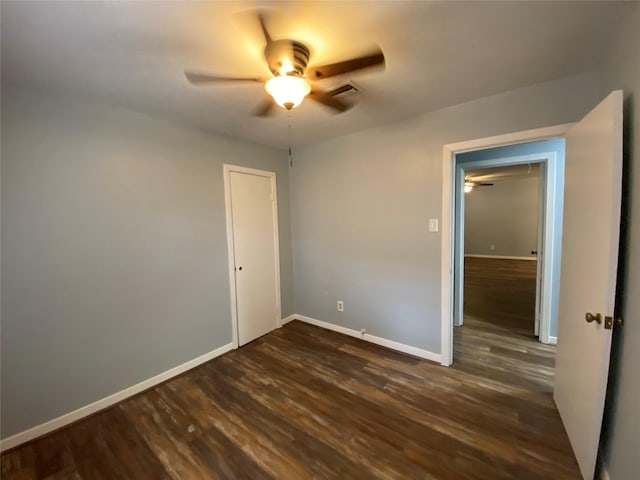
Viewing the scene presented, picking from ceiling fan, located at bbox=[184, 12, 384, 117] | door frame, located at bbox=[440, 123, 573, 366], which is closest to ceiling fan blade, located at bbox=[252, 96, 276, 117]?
ceiling fan, located at bbox=[184, 12, 384, 117]

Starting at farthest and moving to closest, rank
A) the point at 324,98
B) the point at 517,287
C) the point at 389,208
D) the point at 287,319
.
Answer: the point at 517,287
the point at 287,319
the point at 389,208
the point at 324,98

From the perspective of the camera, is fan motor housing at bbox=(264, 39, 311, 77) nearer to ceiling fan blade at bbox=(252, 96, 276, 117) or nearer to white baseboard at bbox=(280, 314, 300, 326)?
ceiling fan blade at bbox=(252, 96, 276, 117)

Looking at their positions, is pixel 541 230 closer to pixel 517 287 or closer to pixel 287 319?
pixel 517 287

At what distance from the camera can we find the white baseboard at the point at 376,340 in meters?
2.67

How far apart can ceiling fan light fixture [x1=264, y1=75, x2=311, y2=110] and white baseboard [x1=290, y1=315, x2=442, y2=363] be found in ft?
8.41

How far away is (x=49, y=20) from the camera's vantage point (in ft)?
4.07

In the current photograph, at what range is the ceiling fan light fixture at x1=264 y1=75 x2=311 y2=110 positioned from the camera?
4.68 ft

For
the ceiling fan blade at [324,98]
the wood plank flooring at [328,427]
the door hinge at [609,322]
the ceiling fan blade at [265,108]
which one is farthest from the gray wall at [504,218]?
the ceiling fan blade at [265,108]

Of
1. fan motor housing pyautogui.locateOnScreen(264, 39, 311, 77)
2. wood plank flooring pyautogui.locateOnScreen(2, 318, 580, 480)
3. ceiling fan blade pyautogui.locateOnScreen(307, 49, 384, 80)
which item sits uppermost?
fan motor housing pyautogui.locateOnScreen(264, 39, 311, 77)

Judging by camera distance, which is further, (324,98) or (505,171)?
(505,171)

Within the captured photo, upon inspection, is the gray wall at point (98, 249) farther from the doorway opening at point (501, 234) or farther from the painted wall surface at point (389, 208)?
the doorway opening at point (501, 234)

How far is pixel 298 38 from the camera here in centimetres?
141

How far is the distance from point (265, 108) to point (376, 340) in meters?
2.63

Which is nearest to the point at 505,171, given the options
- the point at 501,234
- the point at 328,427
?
the point at 501,234
